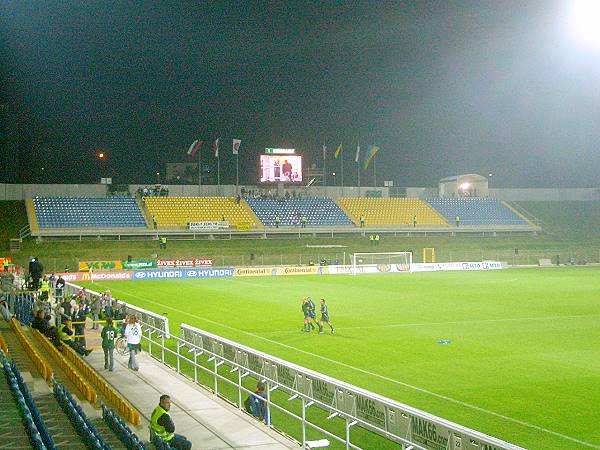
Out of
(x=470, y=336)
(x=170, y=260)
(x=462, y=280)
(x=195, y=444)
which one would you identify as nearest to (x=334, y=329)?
(x=470, y=336)

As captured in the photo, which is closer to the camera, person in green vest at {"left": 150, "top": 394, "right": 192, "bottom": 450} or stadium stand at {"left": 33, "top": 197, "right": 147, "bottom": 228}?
person in green vest at {"left": 150, "top": 394, "right": 192, "bottom": 450}

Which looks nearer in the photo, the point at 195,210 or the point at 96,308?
the point at 96,308

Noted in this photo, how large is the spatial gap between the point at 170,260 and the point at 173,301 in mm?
23107

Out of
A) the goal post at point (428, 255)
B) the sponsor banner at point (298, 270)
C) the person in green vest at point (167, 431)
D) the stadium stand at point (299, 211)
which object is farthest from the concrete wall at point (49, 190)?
the person in green vest at point (167, 431)

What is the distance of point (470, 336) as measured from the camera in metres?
27.3

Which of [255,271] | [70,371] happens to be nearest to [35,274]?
[70,371]

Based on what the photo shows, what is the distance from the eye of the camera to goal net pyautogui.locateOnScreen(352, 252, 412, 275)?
64625 millimetres

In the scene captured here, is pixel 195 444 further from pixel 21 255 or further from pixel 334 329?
pixel 21 255

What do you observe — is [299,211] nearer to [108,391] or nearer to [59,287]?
[59,287]

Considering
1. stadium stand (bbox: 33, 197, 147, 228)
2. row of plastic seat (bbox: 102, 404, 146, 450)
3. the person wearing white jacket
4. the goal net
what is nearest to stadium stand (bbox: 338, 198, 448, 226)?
the goal net

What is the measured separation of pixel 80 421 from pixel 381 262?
58680 mm

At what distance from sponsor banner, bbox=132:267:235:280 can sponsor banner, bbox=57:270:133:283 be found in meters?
0.73

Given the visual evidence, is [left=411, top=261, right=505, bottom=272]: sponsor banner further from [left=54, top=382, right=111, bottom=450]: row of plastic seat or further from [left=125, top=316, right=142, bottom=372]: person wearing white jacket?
[left=54, top=382, right=111, bottom=450]: row of plastic seat

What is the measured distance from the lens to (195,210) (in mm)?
77500
